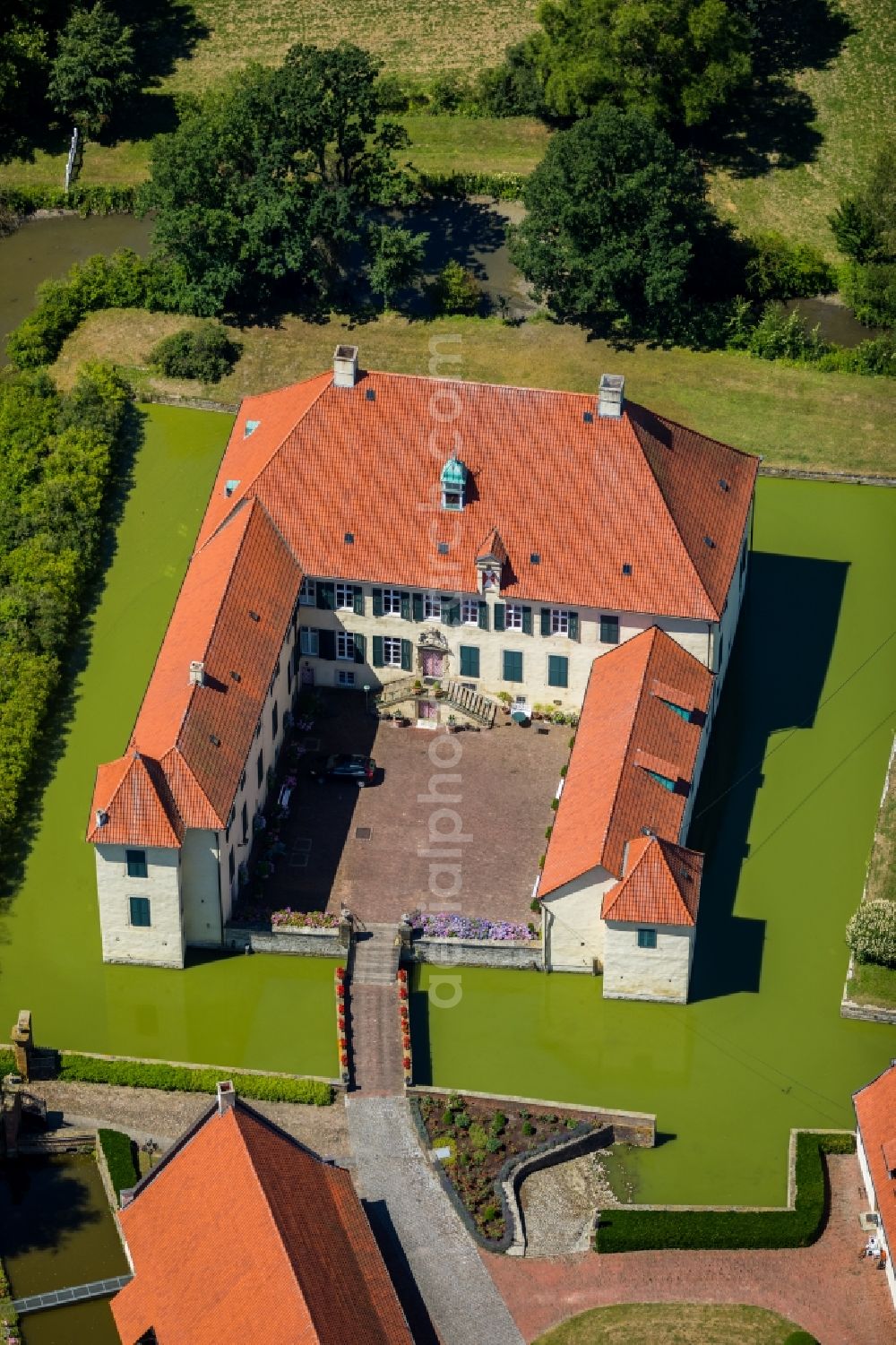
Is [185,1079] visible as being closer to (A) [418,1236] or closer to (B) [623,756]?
(A) [418,1236]

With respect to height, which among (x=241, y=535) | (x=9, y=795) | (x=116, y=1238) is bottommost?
(x=116, y=1238)

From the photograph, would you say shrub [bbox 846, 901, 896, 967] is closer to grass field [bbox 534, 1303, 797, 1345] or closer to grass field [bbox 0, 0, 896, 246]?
grass field [bbox 534, 1303, 797, 1345]

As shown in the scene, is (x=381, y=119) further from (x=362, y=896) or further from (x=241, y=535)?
(x=362, y=896)

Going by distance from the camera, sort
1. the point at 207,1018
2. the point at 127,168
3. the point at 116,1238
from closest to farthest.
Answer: the point at 116,1238
the point at 207,1018
the point at 127,168

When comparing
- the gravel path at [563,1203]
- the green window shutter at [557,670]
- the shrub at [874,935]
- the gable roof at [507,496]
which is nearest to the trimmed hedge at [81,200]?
the gable roof at [507,496]

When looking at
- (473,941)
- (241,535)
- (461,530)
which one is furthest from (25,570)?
(473,941)

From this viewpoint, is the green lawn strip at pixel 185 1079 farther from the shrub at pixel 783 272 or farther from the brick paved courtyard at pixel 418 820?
the shrub at pixel 783 272

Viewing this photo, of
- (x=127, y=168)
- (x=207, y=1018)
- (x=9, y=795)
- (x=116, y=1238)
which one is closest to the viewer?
(x=116, y=1238)
